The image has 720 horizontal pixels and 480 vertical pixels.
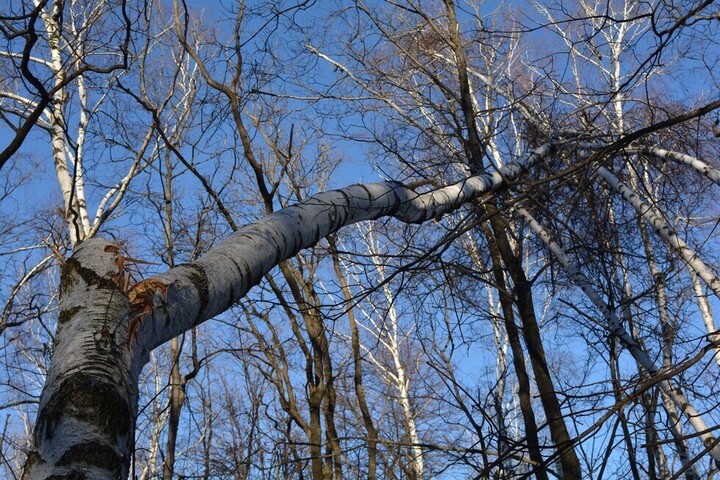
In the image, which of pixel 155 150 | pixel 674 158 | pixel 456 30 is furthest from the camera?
pixel 155 150

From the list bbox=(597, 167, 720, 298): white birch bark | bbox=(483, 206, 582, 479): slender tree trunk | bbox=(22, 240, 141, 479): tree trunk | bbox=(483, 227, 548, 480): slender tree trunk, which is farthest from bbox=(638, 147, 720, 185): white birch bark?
bbox=(22, 240, 141, 479): tree trunk

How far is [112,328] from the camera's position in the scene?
1416 mm

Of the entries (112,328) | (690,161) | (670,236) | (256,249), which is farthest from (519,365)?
(112,328)

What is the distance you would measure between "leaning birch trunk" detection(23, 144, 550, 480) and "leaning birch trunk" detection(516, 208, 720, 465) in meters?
2.05

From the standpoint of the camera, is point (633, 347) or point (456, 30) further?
point (456, 30)

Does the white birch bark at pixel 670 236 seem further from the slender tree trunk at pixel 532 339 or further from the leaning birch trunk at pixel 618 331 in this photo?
the slender tree trunk at pixel 532 339

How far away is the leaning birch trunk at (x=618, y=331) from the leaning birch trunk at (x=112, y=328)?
2.05m

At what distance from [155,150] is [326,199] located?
17.5 feet

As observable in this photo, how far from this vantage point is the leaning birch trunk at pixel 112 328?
1.24 metres

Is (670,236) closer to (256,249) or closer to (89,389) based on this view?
(256,249)

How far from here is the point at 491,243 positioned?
14.7 feet

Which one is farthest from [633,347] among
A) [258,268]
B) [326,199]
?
[258,268]

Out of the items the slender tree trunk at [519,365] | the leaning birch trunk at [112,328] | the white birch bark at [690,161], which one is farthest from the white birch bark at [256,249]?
the white birch bark at [690,161]

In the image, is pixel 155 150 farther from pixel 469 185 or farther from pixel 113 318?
pixel 113 318
